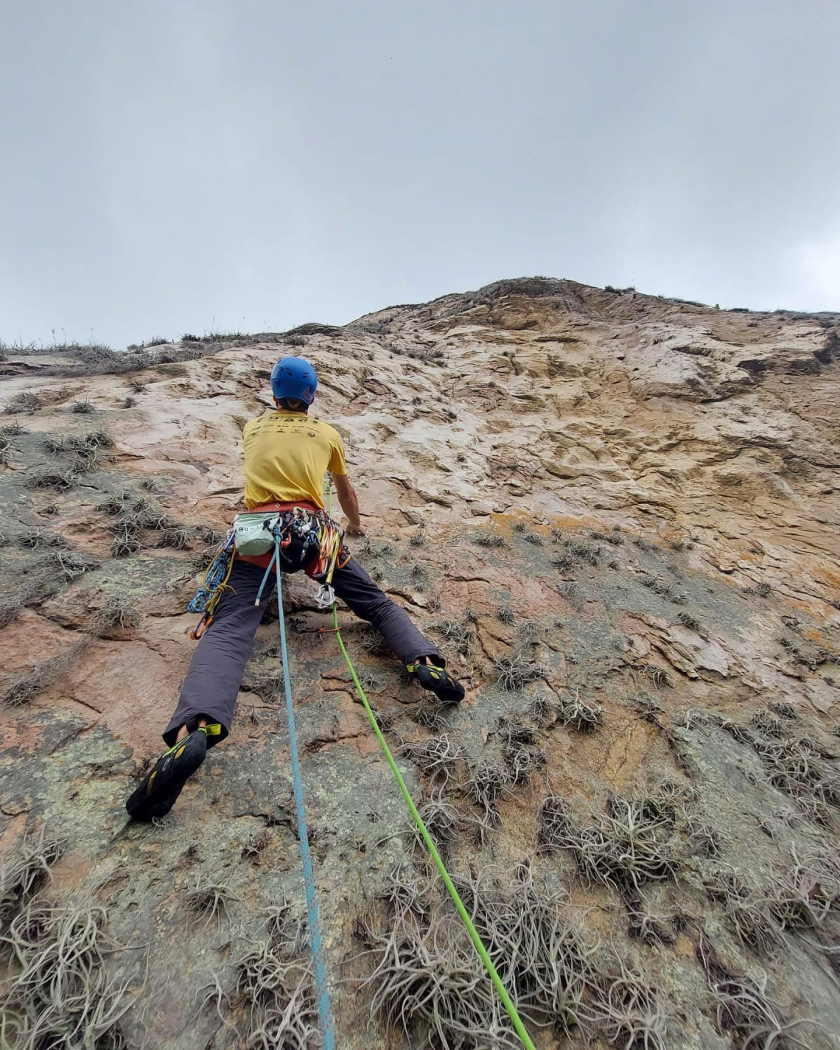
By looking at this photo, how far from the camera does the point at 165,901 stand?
1.80 metres

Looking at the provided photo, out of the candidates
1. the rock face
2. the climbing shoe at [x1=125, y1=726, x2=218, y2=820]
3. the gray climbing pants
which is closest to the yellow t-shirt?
the gray climbing pants

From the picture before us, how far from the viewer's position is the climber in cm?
199

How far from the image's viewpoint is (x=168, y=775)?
1885 mm

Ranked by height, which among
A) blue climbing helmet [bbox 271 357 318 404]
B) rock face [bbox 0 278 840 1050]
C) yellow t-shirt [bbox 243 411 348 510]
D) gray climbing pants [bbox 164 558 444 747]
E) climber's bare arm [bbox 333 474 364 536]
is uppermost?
blue climbing helmet [bbox 271 357 318 404]

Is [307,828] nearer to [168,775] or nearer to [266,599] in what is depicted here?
[168,775]

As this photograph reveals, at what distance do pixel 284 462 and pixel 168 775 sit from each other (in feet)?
6.73

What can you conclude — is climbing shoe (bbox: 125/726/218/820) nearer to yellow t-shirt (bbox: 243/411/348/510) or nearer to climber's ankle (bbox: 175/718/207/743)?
climber's ankle (bbox: 175/718/207/743)

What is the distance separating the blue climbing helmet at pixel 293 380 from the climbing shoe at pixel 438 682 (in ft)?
7.32

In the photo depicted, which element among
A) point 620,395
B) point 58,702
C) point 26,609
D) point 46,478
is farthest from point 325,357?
point 58,702

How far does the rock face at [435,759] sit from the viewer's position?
1.70 meters

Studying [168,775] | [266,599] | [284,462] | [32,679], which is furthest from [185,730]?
[284,462]

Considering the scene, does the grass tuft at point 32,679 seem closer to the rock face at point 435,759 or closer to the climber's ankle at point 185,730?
the rock face at point 435,759

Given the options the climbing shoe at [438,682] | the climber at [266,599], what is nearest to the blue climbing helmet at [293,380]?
the climber at [266,599]

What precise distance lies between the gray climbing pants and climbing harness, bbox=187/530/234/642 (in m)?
0.05
